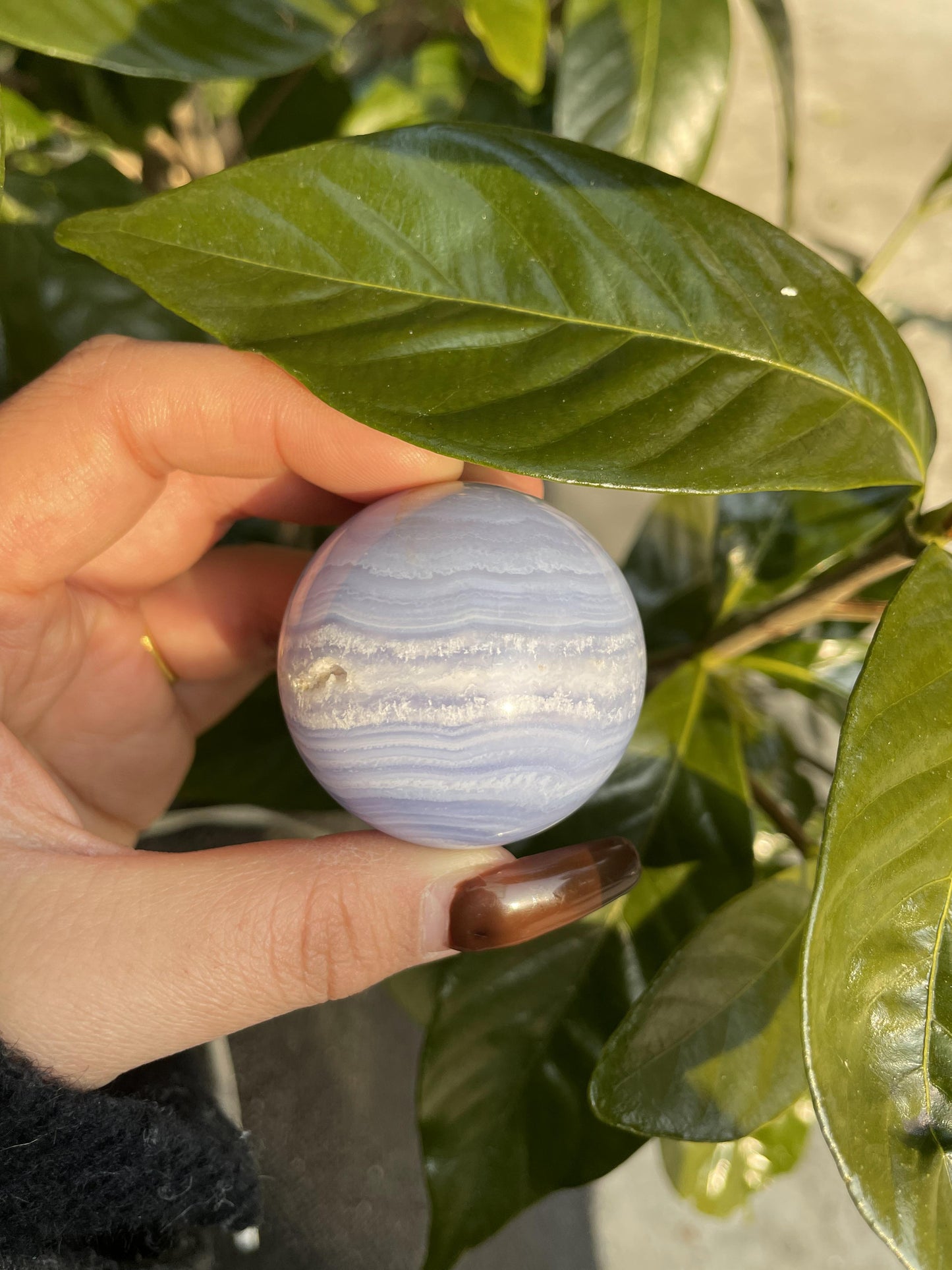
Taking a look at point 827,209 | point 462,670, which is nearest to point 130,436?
point 462,670

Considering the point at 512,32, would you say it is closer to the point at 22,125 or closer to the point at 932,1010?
the point at 22,125

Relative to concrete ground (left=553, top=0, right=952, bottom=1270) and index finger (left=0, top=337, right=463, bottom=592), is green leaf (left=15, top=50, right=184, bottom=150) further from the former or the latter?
concrete ground (left=553, top=0, right=952, bottom=1270)

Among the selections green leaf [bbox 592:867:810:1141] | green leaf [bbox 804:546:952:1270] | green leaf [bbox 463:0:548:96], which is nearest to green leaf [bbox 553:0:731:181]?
green leaf [bbox 463:0:548:96]

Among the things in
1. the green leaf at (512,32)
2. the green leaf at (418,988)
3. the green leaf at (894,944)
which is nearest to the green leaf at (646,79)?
the green leaf at (512,32)

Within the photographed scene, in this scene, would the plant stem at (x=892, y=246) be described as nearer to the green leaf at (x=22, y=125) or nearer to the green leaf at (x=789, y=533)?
the green leaf at (x=789, y=533)

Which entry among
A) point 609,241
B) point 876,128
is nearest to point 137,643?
point 609,241
